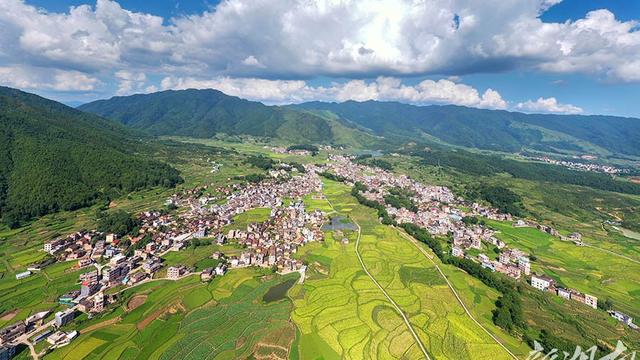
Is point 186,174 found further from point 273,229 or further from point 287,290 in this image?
point 287,290

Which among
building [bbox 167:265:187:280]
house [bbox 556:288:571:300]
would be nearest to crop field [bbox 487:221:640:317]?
house [bbox 556:288:571:300]

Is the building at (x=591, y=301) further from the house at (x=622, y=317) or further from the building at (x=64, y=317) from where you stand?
the building at (x=64, y=317)

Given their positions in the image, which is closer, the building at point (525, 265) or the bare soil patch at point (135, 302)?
the bare soil patch at point (135, 302)

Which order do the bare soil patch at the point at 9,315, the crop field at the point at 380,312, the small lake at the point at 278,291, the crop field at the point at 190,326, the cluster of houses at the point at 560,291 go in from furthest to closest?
the cluster of houses at the point at 560,291, the small lake at the point at 278,291, the bare soil patch at the point at 9,315, the crop field at the point at 380,312, the crop field at the point at 190,326

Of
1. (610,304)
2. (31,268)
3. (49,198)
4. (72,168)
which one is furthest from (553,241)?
(72,168)

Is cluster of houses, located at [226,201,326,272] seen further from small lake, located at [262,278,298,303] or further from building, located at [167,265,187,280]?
building, located at [167,265,187,280]

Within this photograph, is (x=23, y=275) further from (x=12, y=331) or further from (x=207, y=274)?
(x=207, y=274)

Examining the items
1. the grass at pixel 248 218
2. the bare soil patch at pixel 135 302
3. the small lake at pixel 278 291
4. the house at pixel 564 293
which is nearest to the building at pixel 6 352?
the bare soil patch at pixel 135 302

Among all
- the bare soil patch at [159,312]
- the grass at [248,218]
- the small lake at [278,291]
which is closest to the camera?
the bare soil patch at [159,312]
